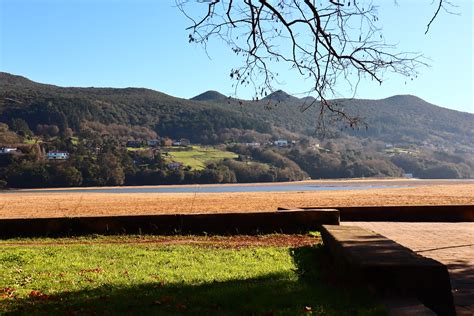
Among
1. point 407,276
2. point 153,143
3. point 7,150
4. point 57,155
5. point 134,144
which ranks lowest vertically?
point 57,155

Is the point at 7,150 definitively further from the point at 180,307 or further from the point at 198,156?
the point at 180,307

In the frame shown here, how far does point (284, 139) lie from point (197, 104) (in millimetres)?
34374

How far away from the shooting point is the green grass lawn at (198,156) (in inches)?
4275

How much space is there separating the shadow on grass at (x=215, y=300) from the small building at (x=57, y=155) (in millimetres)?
99750

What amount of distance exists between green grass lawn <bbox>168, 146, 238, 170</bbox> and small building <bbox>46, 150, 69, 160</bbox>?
20.4 meters

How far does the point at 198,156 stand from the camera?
387 ft

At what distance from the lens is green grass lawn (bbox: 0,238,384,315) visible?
16.0 feet

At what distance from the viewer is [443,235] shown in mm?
10539

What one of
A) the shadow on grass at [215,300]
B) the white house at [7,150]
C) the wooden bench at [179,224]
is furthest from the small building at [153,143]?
the shadow on grass at [215,300]

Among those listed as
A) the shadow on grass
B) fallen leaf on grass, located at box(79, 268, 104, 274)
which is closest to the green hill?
fallen leaf on grass, located at box(79, 268, 104, 274)

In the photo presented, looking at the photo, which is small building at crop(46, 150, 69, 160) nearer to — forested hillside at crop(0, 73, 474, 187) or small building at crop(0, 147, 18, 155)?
forested hillside at crop(0, 73, 474, 187)

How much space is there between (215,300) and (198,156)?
112904 millimetres

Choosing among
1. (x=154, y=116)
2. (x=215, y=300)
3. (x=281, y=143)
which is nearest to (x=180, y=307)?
(x=215, y=300)

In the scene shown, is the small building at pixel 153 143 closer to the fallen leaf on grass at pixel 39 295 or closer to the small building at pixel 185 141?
the small building at pixel 185 141
